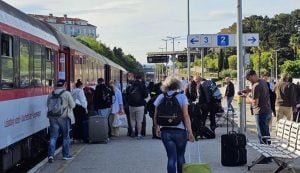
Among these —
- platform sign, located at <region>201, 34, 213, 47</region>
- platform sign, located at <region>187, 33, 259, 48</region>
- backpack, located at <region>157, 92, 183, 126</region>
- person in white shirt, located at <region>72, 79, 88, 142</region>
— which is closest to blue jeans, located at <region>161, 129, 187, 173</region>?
backpack, located at <region>157, 92, 183, 126</region>

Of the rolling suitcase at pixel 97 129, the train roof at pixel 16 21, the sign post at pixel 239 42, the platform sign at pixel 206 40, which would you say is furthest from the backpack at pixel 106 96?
the platform sign at pixel 206 40

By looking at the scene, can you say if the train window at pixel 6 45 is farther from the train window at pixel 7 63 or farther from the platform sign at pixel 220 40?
the platform sign at pixel 220 40

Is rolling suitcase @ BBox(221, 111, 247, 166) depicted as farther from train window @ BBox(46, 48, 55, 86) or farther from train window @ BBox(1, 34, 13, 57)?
train window @ BBox(46, 48, 55, 86)

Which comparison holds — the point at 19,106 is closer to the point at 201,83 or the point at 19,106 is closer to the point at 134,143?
the point at 134,143

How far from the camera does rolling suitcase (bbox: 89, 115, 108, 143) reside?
16.3m

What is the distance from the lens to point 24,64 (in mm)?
11641

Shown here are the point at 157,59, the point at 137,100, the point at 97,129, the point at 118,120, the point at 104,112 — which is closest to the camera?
the point at 97,129

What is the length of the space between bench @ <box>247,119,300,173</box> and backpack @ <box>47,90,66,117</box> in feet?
13.2

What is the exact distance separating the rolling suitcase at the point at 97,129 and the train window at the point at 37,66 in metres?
2.89

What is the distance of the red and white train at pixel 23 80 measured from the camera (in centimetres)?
993

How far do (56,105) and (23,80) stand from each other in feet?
4.15

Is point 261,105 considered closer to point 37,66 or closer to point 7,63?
point 37,66

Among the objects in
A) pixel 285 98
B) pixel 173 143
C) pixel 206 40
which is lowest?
pixel 173 143

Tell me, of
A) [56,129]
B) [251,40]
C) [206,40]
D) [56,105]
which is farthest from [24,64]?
[206,40]
